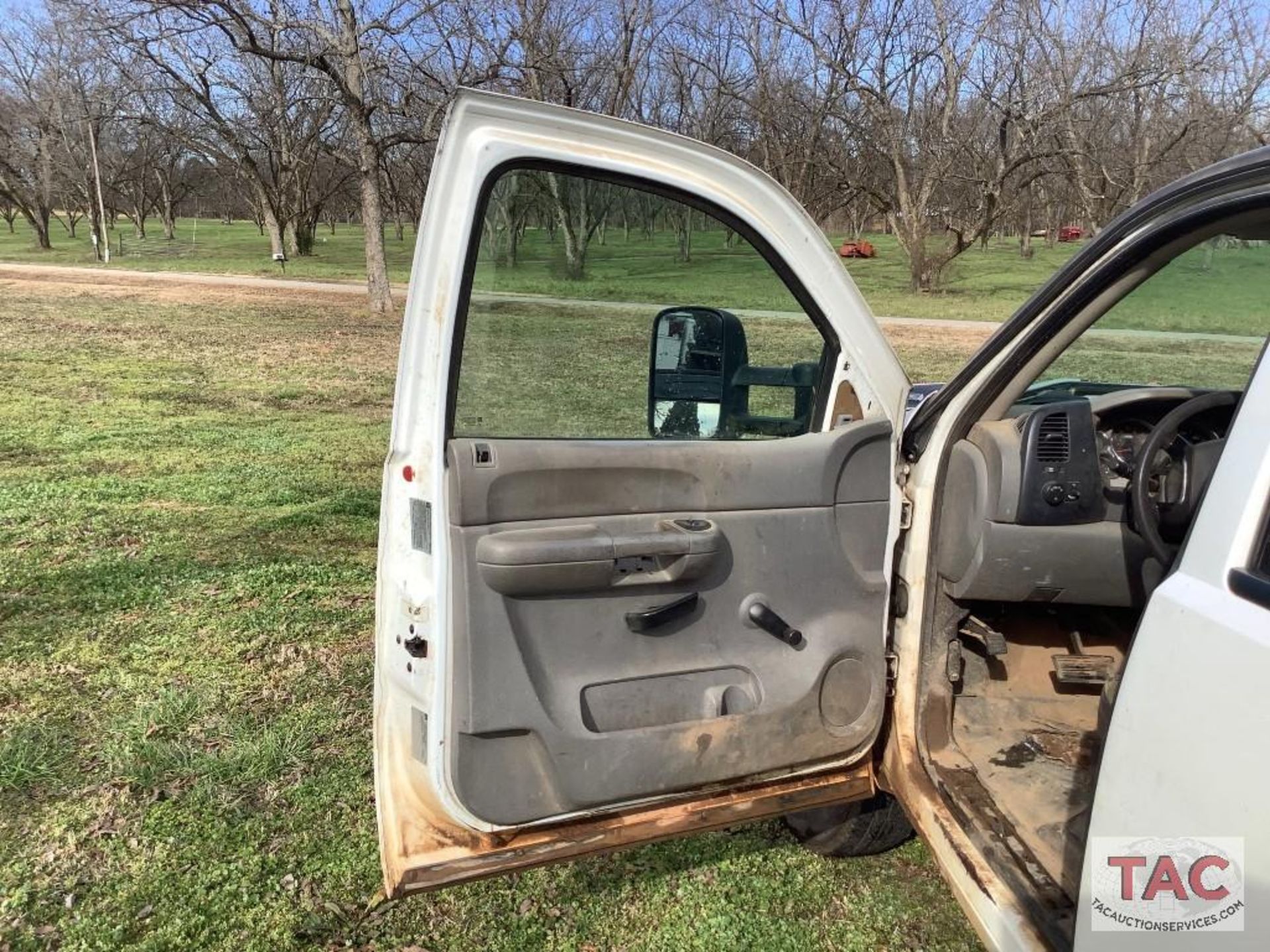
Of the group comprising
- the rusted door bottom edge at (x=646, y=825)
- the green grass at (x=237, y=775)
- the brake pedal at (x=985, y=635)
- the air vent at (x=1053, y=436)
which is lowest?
the green grass at (x=237, y=775)

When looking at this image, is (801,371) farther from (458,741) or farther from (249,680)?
(249,680)

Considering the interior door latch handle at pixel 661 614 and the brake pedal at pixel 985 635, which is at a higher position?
the interior door latch handle at pixel 661 614

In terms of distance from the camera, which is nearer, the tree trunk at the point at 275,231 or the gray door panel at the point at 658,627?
the gray door panel at the point at 658,627

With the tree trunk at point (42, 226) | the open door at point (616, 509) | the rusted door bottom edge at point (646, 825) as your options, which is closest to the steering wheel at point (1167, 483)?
the open door at point (616, 509)

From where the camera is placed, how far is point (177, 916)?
2.57m

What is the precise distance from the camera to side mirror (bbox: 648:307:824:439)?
2508 millimetres

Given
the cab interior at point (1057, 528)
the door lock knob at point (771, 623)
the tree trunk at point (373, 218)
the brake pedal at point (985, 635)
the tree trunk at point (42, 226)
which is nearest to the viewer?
the cab interior at point (1057, 528)

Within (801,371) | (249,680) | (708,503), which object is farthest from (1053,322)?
(249,680)

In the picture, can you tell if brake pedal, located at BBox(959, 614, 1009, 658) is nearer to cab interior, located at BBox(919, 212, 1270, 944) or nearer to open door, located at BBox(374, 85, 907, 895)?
cab interior, located at BBox(919, 212, 1270, 944)

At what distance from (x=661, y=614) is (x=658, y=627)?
39 mm

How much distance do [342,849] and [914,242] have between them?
84.0ft

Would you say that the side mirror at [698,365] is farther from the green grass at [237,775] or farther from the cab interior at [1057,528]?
the cab interior at [1057,528]

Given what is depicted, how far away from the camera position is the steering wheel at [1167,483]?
7.09 feet

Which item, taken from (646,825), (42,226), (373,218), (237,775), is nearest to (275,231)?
(42,226)
